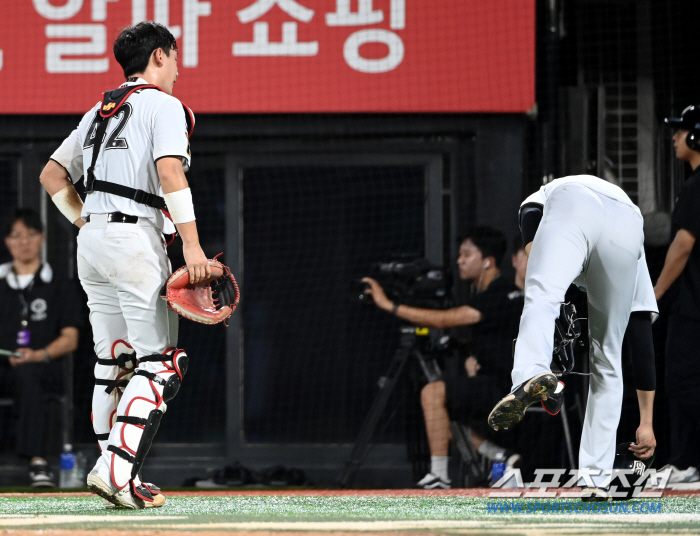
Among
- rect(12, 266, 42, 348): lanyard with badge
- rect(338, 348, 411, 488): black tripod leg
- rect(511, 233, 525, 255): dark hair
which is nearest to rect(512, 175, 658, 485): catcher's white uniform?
rect(511, 233, 525, 255): dark hair

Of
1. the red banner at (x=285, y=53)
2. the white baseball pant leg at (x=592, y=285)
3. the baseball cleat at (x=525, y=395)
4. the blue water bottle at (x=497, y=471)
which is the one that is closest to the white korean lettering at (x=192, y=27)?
the red banner at (x=285, y=53)

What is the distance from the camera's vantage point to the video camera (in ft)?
20.5

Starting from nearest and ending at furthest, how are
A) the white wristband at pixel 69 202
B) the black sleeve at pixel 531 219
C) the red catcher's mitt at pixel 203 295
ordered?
the red catcher's mitt at pixel 203 295 < the black sleeve at pixel 531 219 < the white wristband at pixel 69 202

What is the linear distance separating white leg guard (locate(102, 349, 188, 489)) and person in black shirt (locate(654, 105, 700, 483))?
265cm

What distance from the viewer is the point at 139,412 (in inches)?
138

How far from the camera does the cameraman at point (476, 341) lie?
5.99m

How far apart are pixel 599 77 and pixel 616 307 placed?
12.7 ft

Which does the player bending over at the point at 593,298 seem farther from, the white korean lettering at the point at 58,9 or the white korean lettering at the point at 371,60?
the white korean lettering at the point at 58,9

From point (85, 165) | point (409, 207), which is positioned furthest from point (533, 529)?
point (409, 207)

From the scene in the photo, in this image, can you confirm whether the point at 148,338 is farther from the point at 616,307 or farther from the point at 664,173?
the point at 664,173

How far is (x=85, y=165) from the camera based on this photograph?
147 inches

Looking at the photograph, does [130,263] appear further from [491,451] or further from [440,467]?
[491,451]

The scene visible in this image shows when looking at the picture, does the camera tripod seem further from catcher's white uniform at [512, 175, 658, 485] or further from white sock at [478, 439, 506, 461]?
catcher's white uniform at [512, 175, 658, 485]

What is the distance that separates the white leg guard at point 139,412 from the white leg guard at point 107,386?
0.17 meters
